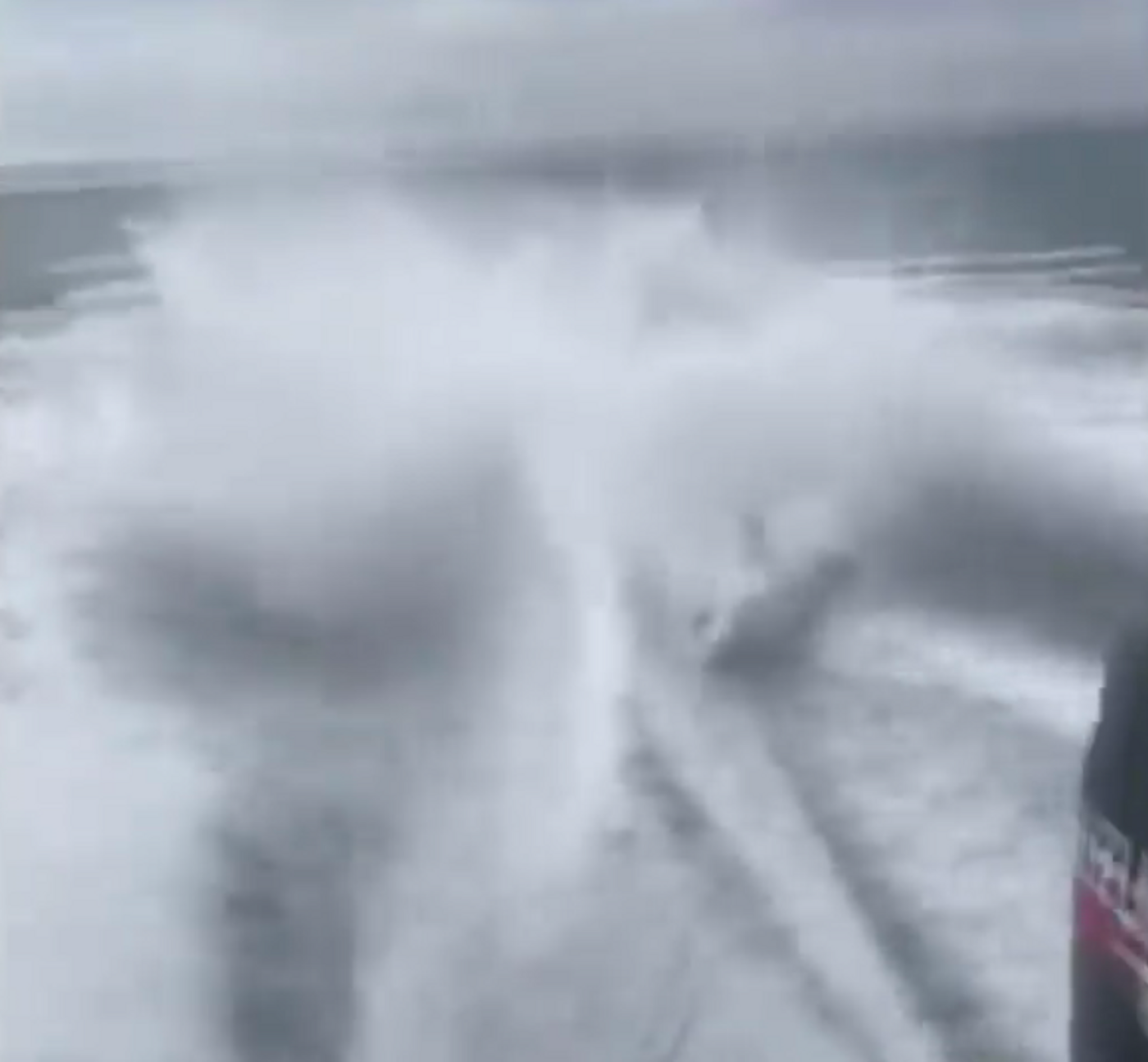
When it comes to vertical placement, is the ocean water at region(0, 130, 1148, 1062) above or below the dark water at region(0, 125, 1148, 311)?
below

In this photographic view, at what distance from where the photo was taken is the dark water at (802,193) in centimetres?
148

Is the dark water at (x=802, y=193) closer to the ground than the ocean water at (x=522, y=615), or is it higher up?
higher up

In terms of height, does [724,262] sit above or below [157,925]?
above

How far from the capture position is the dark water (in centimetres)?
148

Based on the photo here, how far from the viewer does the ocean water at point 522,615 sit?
148 centimetres

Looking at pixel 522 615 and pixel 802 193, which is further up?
pixel 802 193

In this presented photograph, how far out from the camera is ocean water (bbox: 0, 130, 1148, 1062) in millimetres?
1484

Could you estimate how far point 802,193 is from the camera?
4.92 ft

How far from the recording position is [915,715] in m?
1.51

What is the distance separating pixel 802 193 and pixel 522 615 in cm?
43

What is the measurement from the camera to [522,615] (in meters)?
1.51

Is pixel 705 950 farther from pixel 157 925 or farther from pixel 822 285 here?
pixel 822 285

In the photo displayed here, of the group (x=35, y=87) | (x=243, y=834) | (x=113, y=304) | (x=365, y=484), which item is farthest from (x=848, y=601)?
(x=35, y=87)

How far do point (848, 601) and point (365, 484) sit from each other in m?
0.42
